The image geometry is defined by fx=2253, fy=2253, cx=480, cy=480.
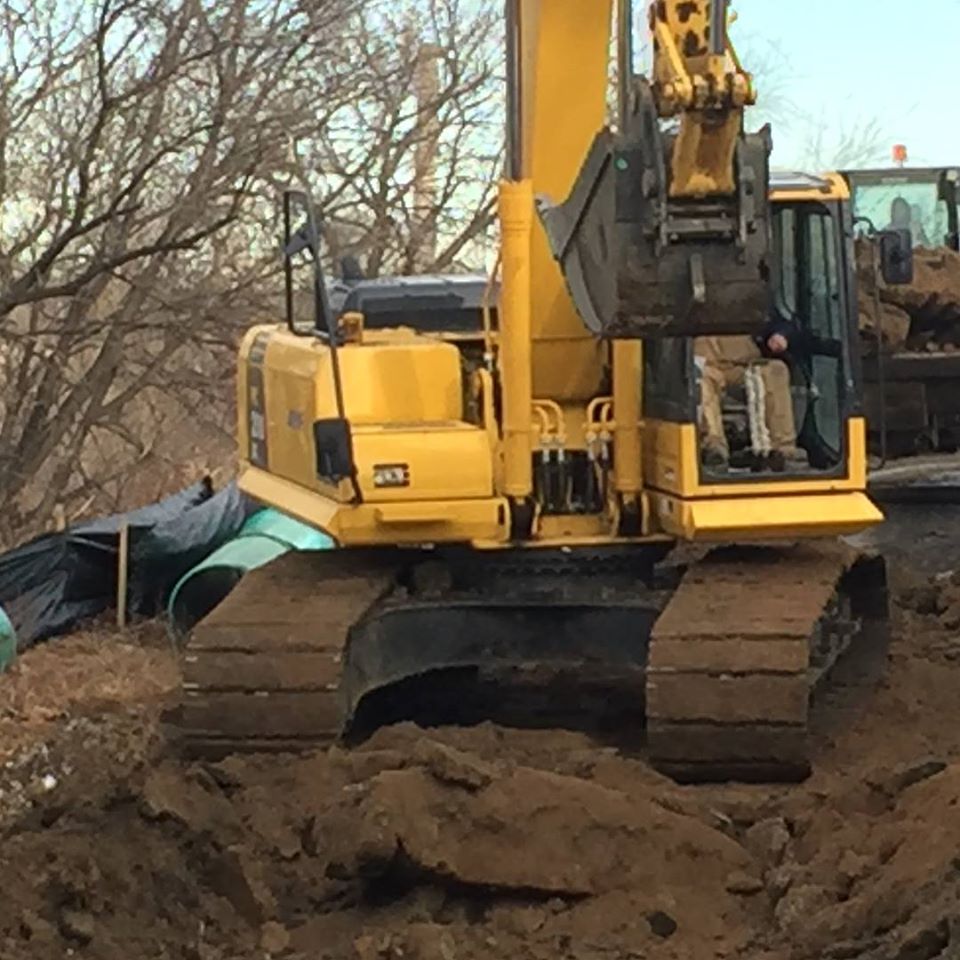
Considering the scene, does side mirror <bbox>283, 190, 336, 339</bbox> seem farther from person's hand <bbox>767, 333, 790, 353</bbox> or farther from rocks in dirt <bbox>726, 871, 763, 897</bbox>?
rocks in dirt <bbox>726, 871, 763, 897</bbox>

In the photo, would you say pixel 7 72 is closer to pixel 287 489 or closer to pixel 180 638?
pixel 180 638

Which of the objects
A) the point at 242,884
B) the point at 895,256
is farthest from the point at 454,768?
the point at 895,256

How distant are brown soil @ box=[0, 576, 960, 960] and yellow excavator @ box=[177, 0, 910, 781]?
364 mm

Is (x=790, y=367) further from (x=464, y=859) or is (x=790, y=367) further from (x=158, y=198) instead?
(x=158, y=198)

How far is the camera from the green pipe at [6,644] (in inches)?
407

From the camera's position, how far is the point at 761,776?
7.15 meters

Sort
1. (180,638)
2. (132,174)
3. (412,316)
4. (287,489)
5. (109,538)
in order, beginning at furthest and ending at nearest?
(132,174) < (109,538) < (180,638) < (412,316) < (287,489)

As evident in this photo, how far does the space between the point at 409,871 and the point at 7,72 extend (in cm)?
1015

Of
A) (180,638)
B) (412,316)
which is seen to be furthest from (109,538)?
(412,316)

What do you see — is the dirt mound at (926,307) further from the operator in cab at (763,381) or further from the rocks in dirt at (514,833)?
the rocks in dirt at (514,833)

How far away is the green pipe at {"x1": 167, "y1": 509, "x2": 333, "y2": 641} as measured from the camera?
11062 millimetres

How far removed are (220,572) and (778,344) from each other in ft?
12.4

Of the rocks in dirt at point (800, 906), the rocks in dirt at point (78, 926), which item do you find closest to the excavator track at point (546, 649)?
the rocks in dirt at point (800, 906)

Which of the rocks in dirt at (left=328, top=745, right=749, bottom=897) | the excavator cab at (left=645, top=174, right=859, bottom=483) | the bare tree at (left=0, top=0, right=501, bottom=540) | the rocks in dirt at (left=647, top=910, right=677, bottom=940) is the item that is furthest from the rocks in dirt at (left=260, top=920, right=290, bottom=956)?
the bare tree at (left=0, top=0, right=501, bottom=540)
